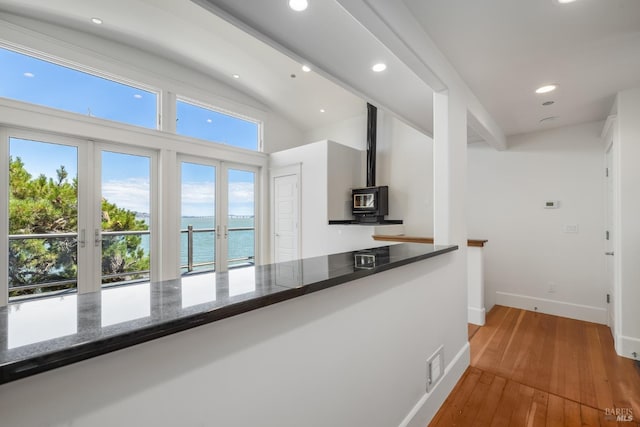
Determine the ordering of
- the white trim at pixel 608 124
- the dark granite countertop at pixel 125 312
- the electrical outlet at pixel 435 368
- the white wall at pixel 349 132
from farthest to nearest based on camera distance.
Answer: the white wall at pixel 349 132
the white trim at pixel 608 124
the electrical outlet at pixel 435 368
the dark granite countertop at pixel 125 312

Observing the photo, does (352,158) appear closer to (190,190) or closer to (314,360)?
(190,190)

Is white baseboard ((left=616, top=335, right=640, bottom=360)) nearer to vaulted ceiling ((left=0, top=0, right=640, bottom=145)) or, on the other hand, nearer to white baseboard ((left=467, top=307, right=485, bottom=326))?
white baseboard ((left=467, top=307, right=485, bottom=326))

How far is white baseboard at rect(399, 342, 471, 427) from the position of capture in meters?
1.61

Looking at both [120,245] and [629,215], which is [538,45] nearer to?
[629,215]

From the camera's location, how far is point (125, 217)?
13.1 ft

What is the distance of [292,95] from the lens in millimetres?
5125

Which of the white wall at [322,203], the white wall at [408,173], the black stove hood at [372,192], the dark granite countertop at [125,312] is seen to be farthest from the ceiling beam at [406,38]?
the white wall at [322,203]

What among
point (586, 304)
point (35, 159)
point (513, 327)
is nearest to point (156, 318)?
point (513, 327)

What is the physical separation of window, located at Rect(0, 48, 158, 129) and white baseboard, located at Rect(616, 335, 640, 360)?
235 inches

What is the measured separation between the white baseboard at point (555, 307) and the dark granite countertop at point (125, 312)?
403cm

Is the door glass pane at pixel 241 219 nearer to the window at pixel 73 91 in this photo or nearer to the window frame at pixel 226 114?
the window frame at pixel 226 114

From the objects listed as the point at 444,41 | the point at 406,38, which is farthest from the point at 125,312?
the point at 444,41

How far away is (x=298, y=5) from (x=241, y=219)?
14.3ft

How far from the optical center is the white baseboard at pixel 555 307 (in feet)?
11.4
